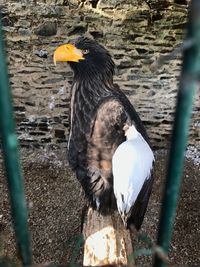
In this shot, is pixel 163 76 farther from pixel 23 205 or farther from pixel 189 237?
pixel 23 205

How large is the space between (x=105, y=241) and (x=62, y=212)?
130cm

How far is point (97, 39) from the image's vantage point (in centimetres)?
386

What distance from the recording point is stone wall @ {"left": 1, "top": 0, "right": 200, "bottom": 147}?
12.3 feet

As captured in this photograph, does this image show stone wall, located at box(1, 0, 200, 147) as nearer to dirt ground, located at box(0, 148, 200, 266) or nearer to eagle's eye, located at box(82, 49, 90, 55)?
dirt ground, located at box(0, 148, 200, 266)

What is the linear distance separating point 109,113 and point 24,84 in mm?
1814

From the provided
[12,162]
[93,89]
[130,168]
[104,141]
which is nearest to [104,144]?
[104,141]

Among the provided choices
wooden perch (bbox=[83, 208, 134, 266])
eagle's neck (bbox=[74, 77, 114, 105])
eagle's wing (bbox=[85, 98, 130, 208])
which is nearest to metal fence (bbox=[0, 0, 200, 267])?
wooden perch (bbox=[83, 208, 134, 266])

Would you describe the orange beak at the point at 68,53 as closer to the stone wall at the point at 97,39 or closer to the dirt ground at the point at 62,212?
the stone wall at the point at 97,39

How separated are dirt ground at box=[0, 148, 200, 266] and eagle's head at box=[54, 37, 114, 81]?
123cm

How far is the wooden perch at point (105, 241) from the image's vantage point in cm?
227

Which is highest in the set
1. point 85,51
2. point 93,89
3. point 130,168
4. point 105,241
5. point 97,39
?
point 85,51

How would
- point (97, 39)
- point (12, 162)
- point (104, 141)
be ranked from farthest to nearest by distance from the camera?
1. point (97, 39)
2. point (104, 141)
3. point (12, 162)

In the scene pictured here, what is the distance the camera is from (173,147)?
0.89 m

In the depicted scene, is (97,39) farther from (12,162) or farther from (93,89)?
(12,162)
